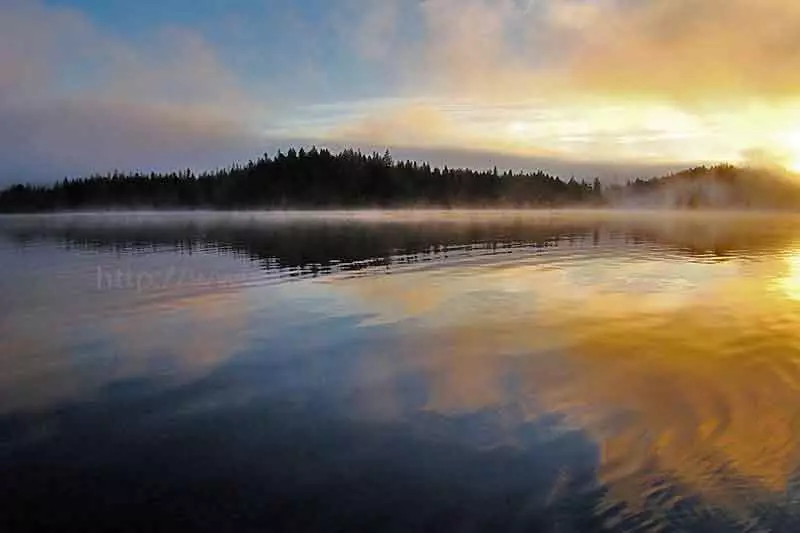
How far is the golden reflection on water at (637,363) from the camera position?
28.4 ft

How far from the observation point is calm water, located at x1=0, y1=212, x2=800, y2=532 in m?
7.45

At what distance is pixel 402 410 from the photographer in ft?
35.4

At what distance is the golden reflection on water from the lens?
866cm

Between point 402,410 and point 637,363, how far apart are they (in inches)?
228

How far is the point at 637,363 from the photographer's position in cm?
1348

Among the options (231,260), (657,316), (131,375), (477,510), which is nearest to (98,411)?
(131,375)

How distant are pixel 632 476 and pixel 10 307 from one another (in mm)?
20377

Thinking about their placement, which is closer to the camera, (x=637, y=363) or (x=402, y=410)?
(x=402, y=410)

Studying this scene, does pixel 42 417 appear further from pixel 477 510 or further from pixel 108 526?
pixel 477 510

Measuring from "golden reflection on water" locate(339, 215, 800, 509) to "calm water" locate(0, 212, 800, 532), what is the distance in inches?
2.4

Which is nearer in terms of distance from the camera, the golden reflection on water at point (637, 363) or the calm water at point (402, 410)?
the calm water at point (402, 410)

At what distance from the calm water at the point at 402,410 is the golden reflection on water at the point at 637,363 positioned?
0.20 ft

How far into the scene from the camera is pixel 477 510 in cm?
741

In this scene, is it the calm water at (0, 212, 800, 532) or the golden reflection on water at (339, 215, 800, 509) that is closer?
the calm water at (0, 212, 800, 532)
